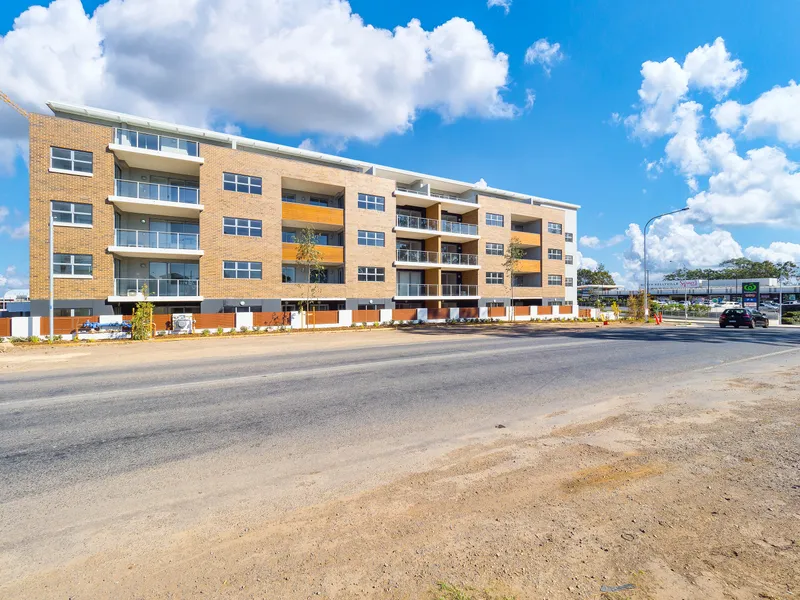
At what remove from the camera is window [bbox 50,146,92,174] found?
22.1 meters

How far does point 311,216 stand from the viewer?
3089cm

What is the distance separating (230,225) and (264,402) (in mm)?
23435

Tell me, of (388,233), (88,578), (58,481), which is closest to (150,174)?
(388,233)

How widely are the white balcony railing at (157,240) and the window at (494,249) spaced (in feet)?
90.3

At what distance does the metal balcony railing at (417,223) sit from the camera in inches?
1387

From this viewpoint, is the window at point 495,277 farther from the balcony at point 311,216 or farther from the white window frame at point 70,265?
the white window frame at point 70,265

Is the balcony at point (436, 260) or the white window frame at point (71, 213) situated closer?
the white window frame at point (71, 213)

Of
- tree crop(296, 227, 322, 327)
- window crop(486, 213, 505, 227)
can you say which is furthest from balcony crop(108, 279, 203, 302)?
window crop(486, 213, 505, 227)

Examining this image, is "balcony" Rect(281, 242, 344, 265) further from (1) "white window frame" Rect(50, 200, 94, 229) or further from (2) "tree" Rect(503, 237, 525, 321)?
(2) "tree" Rect(503, 237, 525, 321)

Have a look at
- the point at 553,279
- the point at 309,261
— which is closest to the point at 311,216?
the point at 309,261

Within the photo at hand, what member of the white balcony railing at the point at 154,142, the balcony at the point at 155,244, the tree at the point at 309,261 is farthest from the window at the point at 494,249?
the white balcony railing at the point at 154,142

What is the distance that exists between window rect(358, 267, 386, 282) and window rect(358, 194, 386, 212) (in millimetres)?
5397

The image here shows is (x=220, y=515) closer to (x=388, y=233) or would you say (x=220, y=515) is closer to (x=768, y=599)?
(x=768, y=599)

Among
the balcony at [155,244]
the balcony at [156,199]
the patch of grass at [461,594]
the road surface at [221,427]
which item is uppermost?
the balcony at [156,199]
